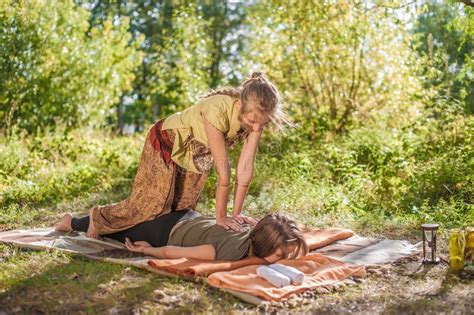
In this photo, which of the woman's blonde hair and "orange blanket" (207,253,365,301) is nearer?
"orange blanket" (207,253,365,301)

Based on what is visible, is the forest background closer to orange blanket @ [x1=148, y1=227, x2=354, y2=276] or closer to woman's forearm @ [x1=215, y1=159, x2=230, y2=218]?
woman's forearm @ [x1=215, y1=159, x2=230, y2=218]

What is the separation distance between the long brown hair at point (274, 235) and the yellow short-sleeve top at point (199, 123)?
0.63m

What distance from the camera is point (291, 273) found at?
3.62 metres

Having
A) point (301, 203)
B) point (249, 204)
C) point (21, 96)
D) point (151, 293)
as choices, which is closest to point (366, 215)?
point (301, 203)

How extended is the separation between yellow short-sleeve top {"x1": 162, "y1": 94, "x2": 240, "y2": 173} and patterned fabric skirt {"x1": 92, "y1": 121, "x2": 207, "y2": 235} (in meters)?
0.09

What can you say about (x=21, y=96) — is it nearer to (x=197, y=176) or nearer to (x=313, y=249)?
(x=197, y=176)

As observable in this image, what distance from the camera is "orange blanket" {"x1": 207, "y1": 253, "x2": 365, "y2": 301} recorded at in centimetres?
344

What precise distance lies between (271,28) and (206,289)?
6.43 m

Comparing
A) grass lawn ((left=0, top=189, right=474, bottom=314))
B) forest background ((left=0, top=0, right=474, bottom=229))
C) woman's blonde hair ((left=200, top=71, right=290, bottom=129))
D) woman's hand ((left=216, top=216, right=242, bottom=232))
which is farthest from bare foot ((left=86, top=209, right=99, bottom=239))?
woman's blonde hair ((left=200, top=71, right=290, bottom=129))

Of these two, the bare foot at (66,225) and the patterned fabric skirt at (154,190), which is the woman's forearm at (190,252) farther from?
the bare foot at (66,225)

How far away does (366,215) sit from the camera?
5.79 meters

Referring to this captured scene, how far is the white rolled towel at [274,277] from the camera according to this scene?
3.53m

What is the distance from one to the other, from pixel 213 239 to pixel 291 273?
0.64m

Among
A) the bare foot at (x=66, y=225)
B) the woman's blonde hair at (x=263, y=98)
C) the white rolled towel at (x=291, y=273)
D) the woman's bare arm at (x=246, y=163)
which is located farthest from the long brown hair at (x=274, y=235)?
the bare foot at (x=66, y=225)
